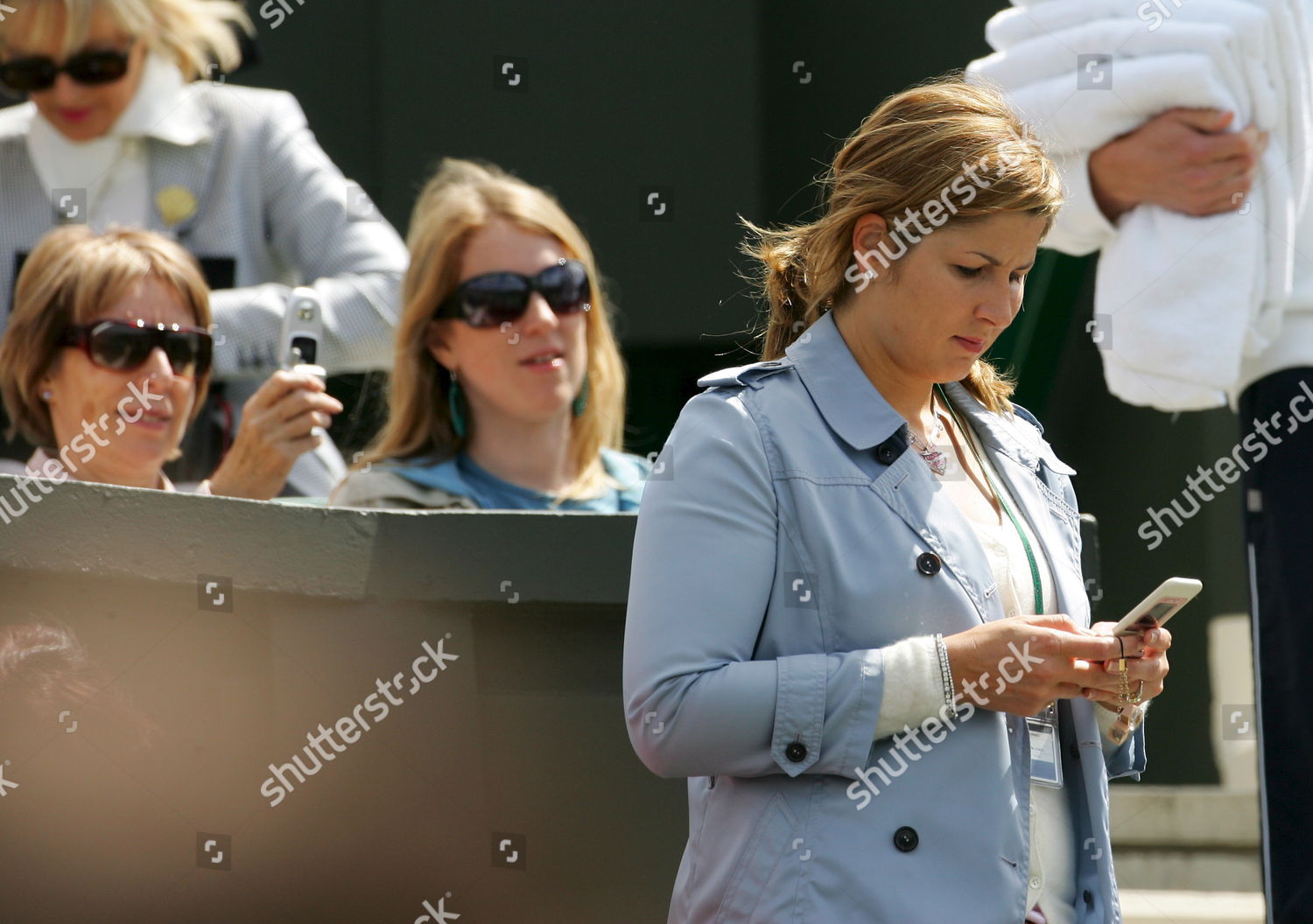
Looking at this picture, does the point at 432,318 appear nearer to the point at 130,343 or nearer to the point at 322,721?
the point at 130,343

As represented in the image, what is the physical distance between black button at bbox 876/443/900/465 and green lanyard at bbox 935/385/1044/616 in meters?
0.20

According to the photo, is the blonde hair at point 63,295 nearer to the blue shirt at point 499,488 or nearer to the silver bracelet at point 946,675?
the blue shirt at point 499,488

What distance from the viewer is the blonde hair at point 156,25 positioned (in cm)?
376

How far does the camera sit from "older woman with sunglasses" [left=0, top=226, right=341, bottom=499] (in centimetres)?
328

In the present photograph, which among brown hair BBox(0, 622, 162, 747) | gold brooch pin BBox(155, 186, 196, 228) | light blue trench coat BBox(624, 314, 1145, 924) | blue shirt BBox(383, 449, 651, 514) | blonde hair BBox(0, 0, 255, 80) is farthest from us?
gold brooch pin BBox(155, 186, 196, 228)

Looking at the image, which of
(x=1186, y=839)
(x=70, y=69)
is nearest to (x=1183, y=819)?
(x=1186, y=839)

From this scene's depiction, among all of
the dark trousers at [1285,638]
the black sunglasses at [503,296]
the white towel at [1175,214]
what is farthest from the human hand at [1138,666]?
the black sunglasses at [503,296]

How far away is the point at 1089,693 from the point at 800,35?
488cm

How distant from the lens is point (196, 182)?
3.94 m

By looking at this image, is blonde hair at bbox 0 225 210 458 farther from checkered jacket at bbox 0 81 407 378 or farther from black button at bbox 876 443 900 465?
black button at bbox 876 443 900 465

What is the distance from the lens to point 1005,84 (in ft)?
11.2

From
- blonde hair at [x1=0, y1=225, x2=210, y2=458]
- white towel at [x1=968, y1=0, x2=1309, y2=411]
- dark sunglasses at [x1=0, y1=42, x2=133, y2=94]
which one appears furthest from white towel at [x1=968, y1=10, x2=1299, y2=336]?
dark sunglasses at [x1=0, y1=42, x2=133, y2=94]

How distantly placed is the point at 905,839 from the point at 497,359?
6.54ft

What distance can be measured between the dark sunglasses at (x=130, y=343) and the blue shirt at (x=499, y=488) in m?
0.48
